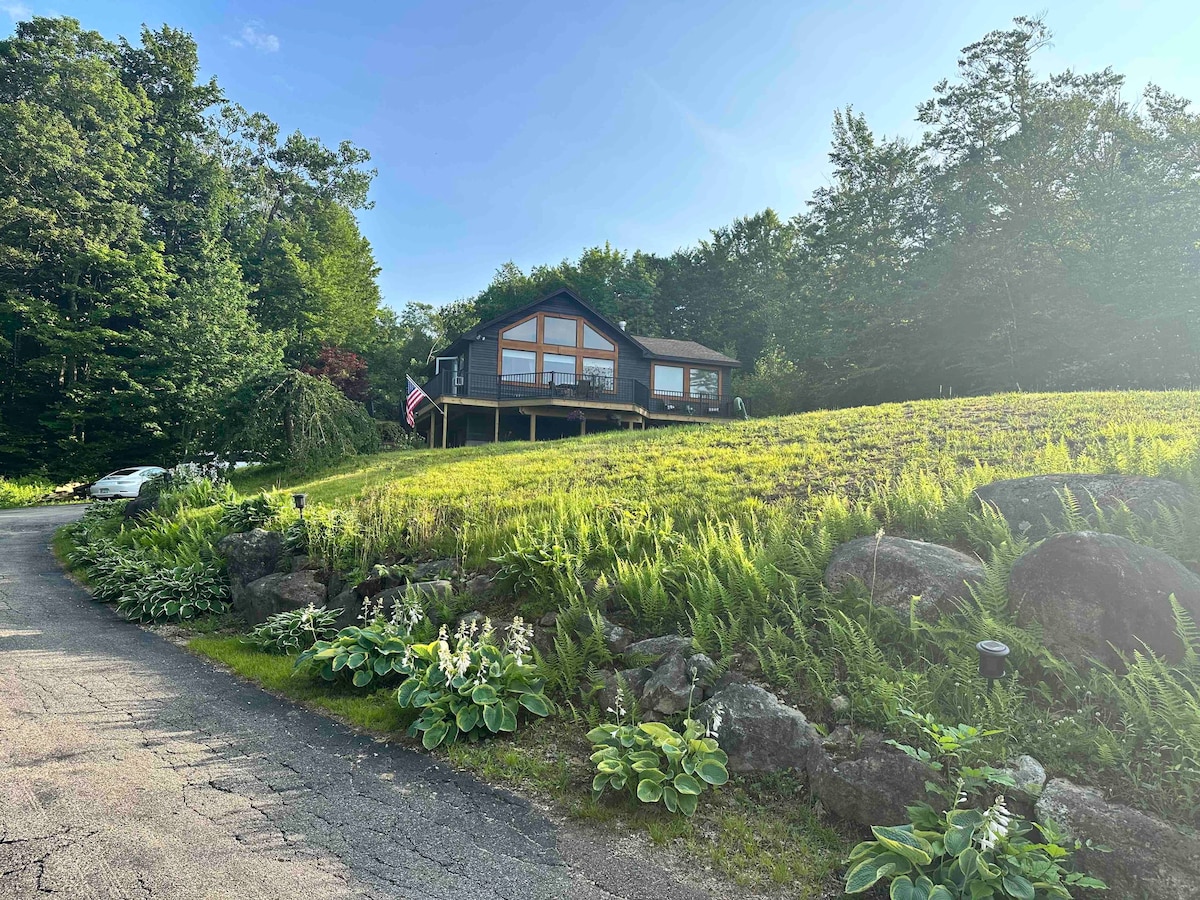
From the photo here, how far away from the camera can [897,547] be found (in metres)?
4.73

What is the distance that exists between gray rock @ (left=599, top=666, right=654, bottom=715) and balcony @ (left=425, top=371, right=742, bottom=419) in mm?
21343

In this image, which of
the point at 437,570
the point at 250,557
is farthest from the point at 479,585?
the point at 250,557

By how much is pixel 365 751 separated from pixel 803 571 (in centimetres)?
342

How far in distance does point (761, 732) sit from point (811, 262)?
118 feet

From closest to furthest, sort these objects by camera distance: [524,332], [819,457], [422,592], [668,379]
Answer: [422,592] → [819,457] → [524,332] → [668,379]

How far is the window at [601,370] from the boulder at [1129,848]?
24.8 meters

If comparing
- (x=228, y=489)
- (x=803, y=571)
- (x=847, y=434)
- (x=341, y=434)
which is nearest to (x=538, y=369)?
(x=341, y=434)

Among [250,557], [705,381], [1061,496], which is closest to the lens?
[1061,496]

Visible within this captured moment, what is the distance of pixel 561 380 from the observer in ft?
90.9

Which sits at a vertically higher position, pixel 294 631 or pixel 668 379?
pixel 668 379

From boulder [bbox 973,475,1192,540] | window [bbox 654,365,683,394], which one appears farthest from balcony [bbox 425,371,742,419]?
boulder [bbox 973,475,1192,540]

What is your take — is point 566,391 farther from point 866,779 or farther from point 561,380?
point 866,779

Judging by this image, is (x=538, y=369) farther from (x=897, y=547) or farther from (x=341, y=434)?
(x=897, y=547)

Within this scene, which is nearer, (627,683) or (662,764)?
(662,764)
